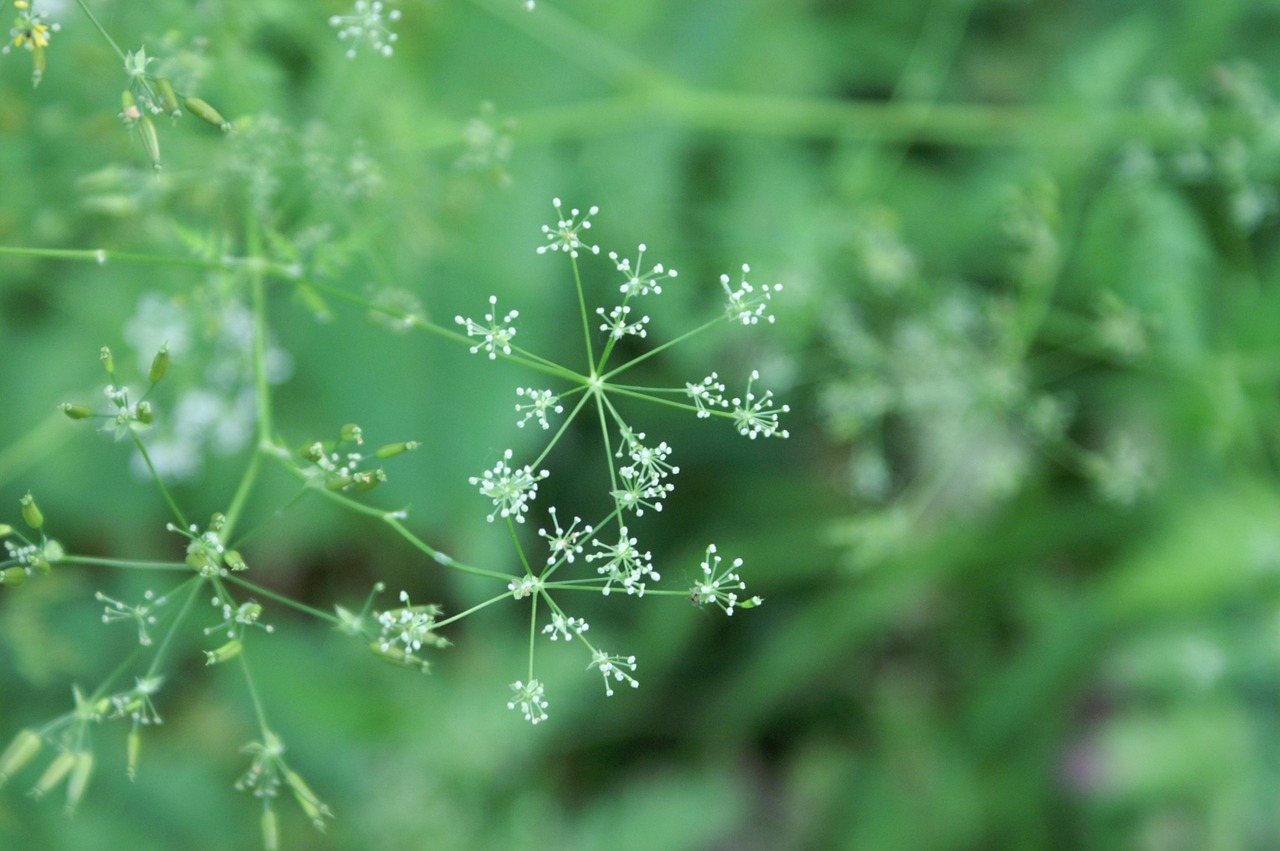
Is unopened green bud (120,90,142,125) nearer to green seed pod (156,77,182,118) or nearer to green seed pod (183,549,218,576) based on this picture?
green seed pod (156,77,182,118)

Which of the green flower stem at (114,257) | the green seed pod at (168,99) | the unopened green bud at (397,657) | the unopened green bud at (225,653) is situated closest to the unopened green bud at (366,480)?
the unopened green bud at (397,657)

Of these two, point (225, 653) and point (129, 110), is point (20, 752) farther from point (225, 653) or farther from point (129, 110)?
point (129, 110)

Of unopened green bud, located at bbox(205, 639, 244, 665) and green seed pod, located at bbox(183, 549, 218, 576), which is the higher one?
green seed pod, located at bbox(183, 549, 218, 576)

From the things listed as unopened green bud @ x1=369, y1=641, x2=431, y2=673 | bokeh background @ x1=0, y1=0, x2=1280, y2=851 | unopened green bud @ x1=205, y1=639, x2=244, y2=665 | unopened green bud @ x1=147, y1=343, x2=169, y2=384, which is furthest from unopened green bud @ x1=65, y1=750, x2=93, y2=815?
bokeh background @ x1=0, y1=0, x2=1280, y2=851

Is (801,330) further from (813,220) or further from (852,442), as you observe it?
(852,442)

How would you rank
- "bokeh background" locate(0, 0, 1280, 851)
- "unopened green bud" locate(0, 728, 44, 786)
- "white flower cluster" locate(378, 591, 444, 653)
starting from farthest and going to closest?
"bokeh background" locate(0, 0, 1280, 851)
"unopened green bud" locate(0, 728, 44, 786)
"white flower cluster" locate(378, 591, 444, 653)

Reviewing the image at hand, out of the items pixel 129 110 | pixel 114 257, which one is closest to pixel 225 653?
pixel 114 257

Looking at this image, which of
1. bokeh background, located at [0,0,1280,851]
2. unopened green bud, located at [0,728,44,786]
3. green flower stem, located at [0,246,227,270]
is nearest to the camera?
green flower stem, located at [0,246,227,270]

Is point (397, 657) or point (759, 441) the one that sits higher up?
point (759, 441)
